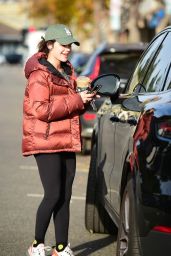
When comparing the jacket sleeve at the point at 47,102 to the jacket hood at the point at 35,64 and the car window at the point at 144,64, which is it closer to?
the jacket hood at the point at 35,64

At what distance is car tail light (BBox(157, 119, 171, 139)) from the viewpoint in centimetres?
512

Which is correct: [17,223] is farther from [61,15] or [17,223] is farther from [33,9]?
[33,9]

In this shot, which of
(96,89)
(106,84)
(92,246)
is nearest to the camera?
(96,89)

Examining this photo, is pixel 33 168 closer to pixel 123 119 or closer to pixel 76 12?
pixel 123 119

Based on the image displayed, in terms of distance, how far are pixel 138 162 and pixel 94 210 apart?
249cm

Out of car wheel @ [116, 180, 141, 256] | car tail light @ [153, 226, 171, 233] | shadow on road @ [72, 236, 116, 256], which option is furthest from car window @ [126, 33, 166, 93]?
car tail light @ [153, 226, 171, 233]

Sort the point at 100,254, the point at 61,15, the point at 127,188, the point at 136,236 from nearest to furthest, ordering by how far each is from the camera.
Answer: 1. the point at 136,236
2. the point at 127,188
3. the point at 100,254
4. the point at 61,15

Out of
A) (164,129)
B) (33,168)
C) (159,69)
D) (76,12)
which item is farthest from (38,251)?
(76,12)

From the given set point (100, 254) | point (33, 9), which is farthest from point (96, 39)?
point (100, 254)

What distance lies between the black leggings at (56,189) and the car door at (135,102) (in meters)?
0.35

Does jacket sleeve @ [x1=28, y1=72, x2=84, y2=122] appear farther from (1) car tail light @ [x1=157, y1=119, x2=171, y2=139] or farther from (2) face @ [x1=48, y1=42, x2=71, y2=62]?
(1) car tail light @ [x1=157, y1=119, x2=171, y2=139]

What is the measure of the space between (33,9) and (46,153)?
9256cm

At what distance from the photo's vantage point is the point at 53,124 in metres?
6.41

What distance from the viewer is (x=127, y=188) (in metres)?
5.79
